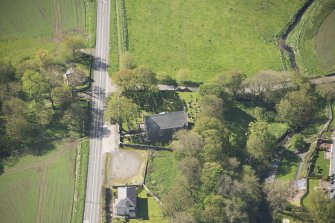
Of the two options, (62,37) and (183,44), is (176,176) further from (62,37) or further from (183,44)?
(62,37)

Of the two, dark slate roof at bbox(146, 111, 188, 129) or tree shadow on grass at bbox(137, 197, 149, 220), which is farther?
dark slate roof at bbox(146, 111, 188, 129)

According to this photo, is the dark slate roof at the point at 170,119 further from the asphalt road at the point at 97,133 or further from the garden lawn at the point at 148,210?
the garden lawn at the point at 148,210

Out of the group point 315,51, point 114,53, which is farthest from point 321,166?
point 114,53

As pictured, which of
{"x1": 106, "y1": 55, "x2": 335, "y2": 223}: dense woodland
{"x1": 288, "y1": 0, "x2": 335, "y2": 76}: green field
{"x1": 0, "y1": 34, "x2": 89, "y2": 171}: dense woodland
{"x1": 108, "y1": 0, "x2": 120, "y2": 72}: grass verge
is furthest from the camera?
{"x1": 288, "y1": 0, "x2": 335, "y2": 76}: green field

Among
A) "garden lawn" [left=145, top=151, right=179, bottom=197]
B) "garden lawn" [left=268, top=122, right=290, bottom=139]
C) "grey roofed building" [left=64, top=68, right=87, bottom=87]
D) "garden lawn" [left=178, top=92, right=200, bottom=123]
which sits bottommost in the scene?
"garden lawn" [left=145, top=151, right=179, bottom=197]

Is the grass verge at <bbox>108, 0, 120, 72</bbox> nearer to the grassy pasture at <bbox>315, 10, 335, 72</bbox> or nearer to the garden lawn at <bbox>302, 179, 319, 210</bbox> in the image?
the grassy pasture at <bbox>315, 10, 335, 72</bbox>

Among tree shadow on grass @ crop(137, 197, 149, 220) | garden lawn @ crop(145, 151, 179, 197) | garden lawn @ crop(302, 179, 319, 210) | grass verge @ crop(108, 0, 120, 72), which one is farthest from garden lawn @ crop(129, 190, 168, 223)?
grass verge @ crop(108, 0, 120, 72)
